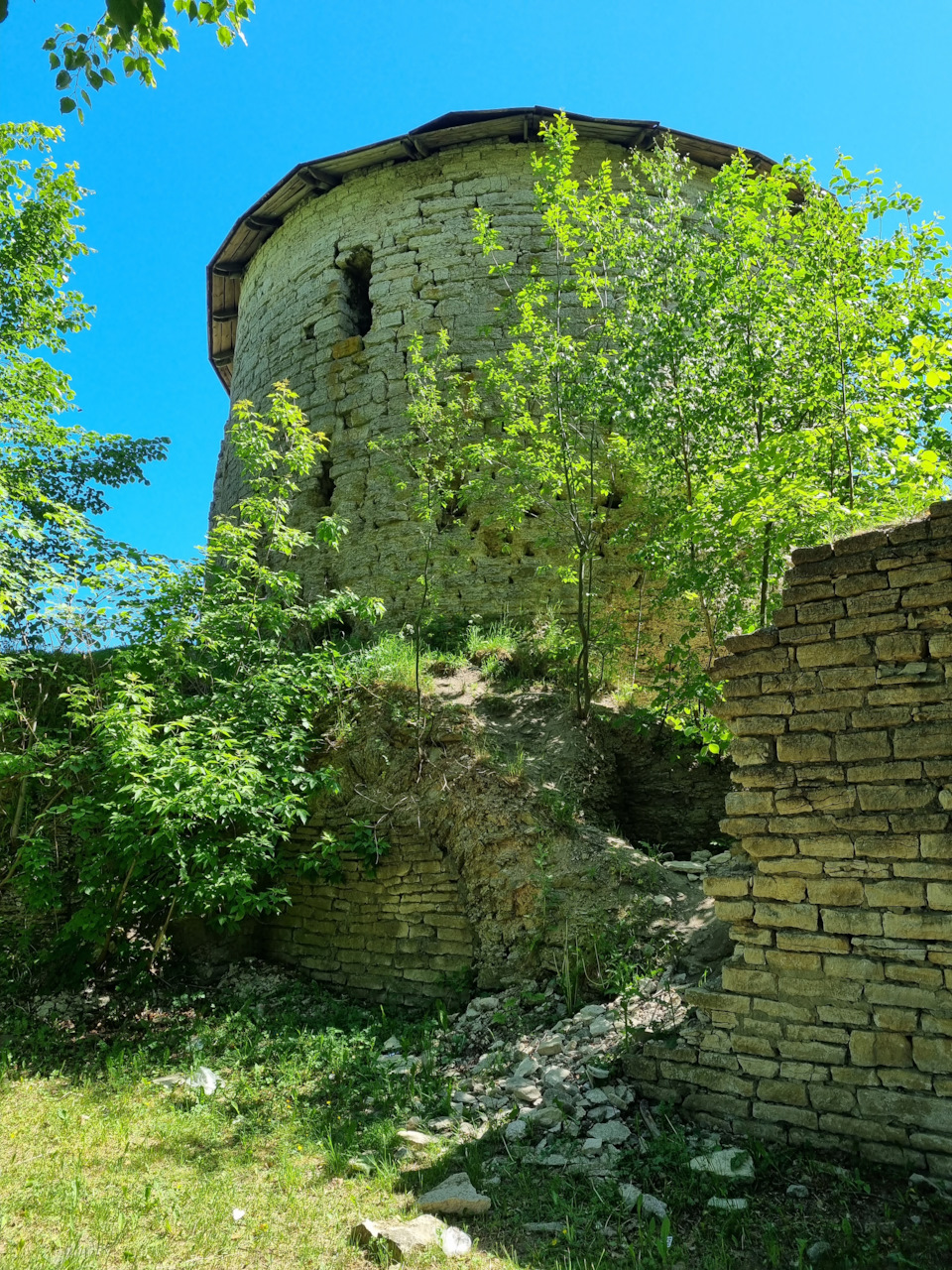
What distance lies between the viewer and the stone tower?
8.42 m

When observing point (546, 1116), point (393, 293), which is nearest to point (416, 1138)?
point (546, 1116)

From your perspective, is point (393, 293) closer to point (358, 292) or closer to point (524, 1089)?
point (358, 292)

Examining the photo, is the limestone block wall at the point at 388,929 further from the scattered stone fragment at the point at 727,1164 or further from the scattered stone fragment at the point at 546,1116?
the scattered stone fragment at the point at 727,1164

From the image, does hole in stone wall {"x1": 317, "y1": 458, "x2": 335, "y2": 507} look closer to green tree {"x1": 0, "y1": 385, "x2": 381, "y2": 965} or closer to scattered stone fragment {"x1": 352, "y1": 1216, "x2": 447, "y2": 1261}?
green tree {"x1": 0, "y1": 385, "x2": 381, "y2": 965}

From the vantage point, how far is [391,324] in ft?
30.0

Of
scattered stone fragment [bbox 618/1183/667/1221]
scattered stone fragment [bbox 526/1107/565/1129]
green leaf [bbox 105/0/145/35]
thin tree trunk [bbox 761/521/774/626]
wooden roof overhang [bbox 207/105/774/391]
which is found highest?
wooden roof overhang [bbox 207/105/774/391]

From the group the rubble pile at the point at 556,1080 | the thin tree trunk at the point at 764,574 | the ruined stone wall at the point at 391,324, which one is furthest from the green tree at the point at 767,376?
the rubble pile at the point at 556,1080

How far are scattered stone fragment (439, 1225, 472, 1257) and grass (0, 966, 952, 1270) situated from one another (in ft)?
0.13

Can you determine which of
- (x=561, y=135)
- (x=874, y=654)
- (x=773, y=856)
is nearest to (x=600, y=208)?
(x=561, y=135)

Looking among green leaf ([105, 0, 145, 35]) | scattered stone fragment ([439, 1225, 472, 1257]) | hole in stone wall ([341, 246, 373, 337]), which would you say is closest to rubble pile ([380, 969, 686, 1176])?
scattered stone fragment ([439, 1225, 472, 1257])

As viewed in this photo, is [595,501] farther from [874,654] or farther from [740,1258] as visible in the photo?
[740,1258]

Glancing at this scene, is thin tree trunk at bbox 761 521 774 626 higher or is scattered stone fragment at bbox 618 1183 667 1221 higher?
thin tree trunk at bbox 761 521 774 626

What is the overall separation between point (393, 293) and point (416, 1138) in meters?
8.27

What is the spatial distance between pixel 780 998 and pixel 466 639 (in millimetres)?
4683
